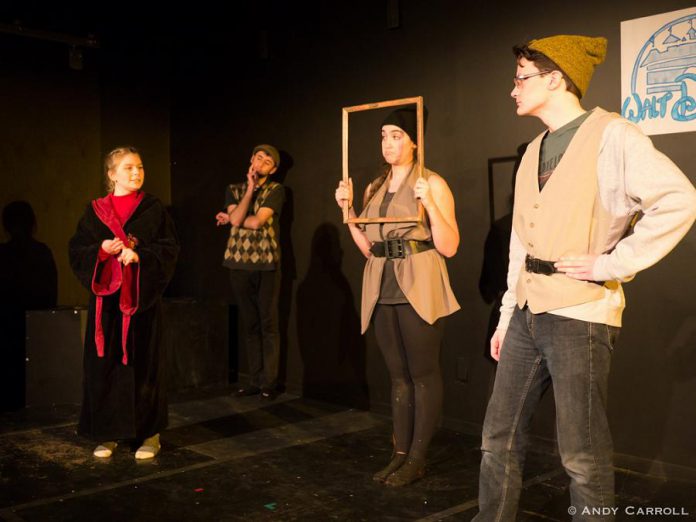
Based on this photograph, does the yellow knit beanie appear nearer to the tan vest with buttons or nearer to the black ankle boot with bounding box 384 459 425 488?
the tan vest with buttons

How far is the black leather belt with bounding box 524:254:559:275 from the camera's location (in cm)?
209

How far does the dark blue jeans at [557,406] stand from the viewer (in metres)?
2.00

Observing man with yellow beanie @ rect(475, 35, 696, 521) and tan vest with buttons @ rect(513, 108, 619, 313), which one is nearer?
man with yellow beanie @ rect(475, 35, 696, 521)

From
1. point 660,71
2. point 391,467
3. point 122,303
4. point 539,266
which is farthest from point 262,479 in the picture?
point 660,71

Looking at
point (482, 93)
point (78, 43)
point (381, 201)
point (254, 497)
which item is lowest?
point (254, 497)

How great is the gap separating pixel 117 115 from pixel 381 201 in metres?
3.16

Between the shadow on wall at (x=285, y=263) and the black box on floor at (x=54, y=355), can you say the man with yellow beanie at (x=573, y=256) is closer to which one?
the shadow on wall at (x=285, y=263)

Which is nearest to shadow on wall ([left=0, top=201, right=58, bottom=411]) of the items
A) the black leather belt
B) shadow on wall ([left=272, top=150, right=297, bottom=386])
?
shadow on wall ([left=272, top=150, right=297, bottom=386])

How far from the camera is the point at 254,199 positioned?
5.05 meters

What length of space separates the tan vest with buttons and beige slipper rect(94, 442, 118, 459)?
2.50m

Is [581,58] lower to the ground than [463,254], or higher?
higher

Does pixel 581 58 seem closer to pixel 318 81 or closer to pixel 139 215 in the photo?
pixel 139 215

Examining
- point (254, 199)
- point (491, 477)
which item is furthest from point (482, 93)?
point (491, 477)

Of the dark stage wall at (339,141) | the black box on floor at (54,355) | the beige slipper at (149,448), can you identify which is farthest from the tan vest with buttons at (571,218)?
the black box on floor at (54,355)
